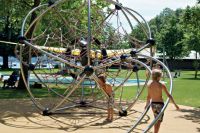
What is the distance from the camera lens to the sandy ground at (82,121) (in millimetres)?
10914

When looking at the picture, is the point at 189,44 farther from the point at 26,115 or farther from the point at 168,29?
the point at 26,115

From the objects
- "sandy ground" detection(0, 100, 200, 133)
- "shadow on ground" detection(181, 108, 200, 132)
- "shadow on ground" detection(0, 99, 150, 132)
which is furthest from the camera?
"shadow on ground" detection(181, 108, 200, 132)

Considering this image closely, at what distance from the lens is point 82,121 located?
1245cm

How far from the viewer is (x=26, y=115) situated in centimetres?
1330

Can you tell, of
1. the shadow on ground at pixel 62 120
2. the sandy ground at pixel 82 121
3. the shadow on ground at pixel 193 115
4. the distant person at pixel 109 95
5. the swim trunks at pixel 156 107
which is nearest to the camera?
the swim trunks at pixel 156 107

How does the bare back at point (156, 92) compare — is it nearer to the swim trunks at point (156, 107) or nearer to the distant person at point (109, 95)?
the swim trunks at point (156, 107)

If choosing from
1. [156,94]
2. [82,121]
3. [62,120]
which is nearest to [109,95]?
[82,121]

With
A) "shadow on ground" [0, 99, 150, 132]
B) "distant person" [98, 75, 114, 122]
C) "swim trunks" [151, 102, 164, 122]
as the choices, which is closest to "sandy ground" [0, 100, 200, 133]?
"shadow on ground" [0, 99, 150, 132]

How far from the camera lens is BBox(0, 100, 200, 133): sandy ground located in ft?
35.8

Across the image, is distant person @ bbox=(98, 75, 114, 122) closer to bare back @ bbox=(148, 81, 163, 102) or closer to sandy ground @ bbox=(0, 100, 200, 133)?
sandy ground @ bbox=(0, 100, 200, 133)

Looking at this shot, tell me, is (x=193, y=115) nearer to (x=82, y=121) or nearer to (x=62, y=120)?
(x=82, y=121)

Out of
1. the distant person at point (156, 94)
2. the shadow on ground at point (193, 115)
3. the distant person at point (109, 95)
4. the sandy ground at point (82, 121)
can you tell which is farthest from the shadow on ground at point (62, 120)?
the distant person at point (156, 94)

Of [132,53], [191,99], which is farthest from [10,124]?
[191,99]

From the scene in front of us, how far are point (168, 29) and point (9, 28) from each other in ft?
108
